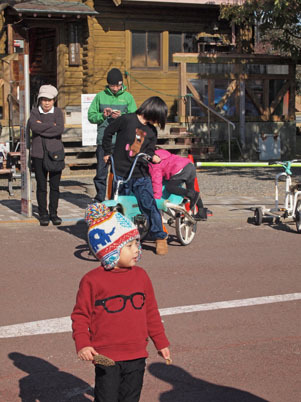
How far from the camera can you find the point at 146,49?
25406 millimetres

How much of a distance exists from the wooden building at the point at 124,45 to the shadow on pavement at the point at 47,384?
17.7m

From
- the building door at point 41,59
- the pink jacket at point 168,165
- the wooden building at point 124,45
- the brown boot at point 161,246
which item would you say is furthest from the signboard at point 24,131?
the building door at point 41,59

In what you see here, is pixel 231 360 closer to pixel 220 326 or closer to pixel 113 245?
pixel 220 326

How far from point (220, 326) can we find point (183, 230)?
3.89 m

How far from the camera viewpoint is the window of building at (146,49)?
997 inches

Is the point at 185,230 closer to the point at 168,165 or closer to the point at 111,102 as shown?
the point at 168,165

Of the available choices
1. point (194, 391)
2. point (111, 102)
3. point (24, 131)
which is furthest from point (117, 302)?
point (24, 131)

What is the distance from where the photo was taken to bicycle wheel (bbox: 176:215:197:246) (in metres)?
9.73

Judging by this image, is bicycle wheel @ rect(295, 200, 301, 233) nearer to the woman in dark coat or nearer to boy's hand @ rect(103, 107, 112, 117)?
boy's hand @ rect(103, 107, 112, 117)

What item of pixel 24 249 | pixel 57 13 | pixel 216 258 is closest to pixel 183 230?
pixel 216 258

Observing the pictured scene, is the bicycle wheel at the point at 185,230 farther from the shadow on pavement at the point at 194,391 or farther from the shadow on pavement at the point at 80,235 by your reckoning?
the shadow on pavement at the point at 194,391

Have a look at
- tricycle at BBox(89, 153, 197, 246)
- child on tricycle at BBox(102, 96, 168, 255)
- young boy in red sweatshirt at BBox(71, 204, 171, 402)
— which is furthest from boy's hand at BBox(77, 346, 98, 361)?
child on tricycle at BBox(102, 96, 168, 255)

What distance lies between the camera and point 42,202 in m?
11.1

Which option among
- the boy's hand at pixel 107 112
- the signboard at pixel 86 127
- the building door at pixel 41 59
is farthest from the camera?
the building door at pixel 41 59
